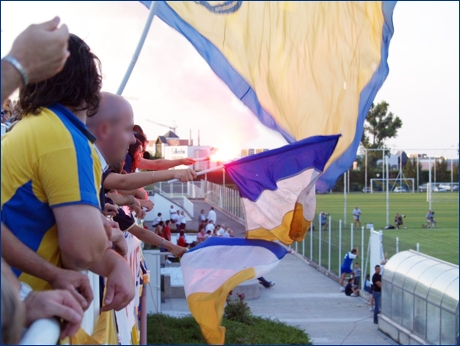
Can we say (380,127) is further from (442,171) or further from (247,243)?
(247,243)

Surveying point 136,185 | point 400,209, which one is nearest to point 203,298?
point 136,185

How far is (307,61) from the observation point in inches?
173

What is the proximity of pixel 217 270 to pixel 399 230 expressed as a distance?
1455 inches

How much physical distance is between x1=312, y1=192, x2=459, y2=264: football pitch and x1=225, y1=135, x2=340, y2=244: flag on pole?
623 inches

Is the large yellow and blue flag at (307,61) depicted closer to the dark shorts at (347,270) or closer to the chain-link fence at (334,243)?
the chain-link fence at (334,243)

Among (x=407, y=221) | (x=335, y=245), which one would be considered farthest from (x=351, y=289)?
(x=407, y=221)

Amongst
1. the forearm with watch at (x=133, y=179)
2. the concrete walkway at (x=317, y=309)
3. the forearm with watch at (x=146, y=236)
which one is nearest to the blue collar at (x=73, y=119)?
the forearm with watch at (x=133, y=179)

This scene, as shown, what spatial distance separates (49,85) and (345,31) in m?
2.56

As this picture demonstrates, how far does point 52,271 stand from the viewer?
1.92 m

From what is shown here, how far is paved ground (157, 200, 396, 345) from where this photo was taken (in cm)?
1673

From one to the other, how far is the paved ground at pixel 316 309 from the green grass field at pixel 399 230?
1491 mm

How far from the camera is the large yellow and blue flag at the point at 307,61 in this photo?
13.8 feet

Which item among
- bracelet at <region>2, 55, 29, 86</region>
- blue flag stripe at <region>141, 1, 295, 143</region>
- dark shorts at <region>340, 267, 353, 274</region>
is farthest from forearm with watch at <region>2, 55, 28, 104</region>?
dark shorts at <region>340, 267, 353, 274</region>

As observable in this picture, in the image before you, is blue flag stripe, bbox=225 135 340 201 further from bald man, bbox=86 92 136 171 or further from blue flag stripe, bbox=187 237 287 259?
bald man, bbox=86 92 136 171
